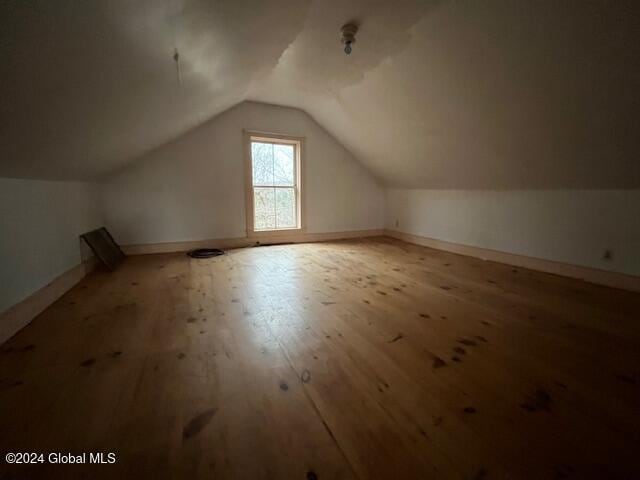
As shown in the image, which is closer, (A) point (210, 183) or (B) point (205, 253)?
(B) point (205, 253)

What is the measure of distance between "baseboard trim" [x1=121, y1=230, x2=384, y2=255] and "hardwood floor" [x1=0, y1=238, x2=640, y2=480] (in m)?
1.60

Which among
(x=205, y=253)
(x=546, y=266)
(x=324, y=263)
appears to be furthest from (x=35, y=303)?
(x=546, y=266)

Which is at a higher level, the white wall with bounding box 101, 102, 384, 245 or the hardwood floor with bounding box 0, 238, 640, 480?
the white wall with bounding box 101, 102, 384, 245

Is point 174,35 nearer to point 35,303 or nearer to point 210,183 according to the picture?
point 35,303

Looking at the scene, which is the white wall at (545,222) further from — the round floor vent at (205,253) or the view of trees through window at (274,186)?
the round floor vent at (205,253)

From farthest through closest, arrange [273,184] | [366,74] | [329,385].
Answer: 1. [273,184]
2. [366,74]
3. [329,385]

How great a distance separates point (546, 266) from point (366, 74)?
298 cm

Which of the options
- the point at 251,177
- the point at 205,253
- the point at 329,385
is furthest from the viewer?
the point at 251,177

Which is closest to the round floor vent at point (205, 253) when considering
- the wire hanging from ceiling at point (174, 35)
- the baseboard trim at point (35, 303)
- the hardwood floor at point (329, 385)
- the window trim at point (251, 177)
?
the window trim at point (251, 177)

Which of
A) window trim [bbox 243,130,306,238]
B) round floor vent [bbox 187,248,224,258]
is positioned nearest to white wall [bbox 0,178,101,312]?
round floor vent [bbox 187,248,224,258]

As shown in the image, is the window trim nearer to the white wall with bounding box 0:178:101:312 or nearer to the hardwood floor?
the white wall with bounding box 0:178:101:312

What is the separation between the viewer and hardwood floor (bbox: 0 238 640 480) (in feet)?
2.86

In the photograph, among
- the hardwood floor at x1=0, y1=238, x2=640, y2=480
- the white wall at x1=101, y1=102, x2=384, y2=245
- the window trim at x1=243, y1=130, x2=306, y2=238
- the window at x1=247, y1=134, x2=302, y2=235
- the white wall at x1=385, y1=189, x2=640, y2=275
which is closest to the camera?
the hardwood floor at x1=0, y1=238, x2=640, y2=480

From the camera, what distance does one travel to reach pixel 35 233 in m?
1.97
